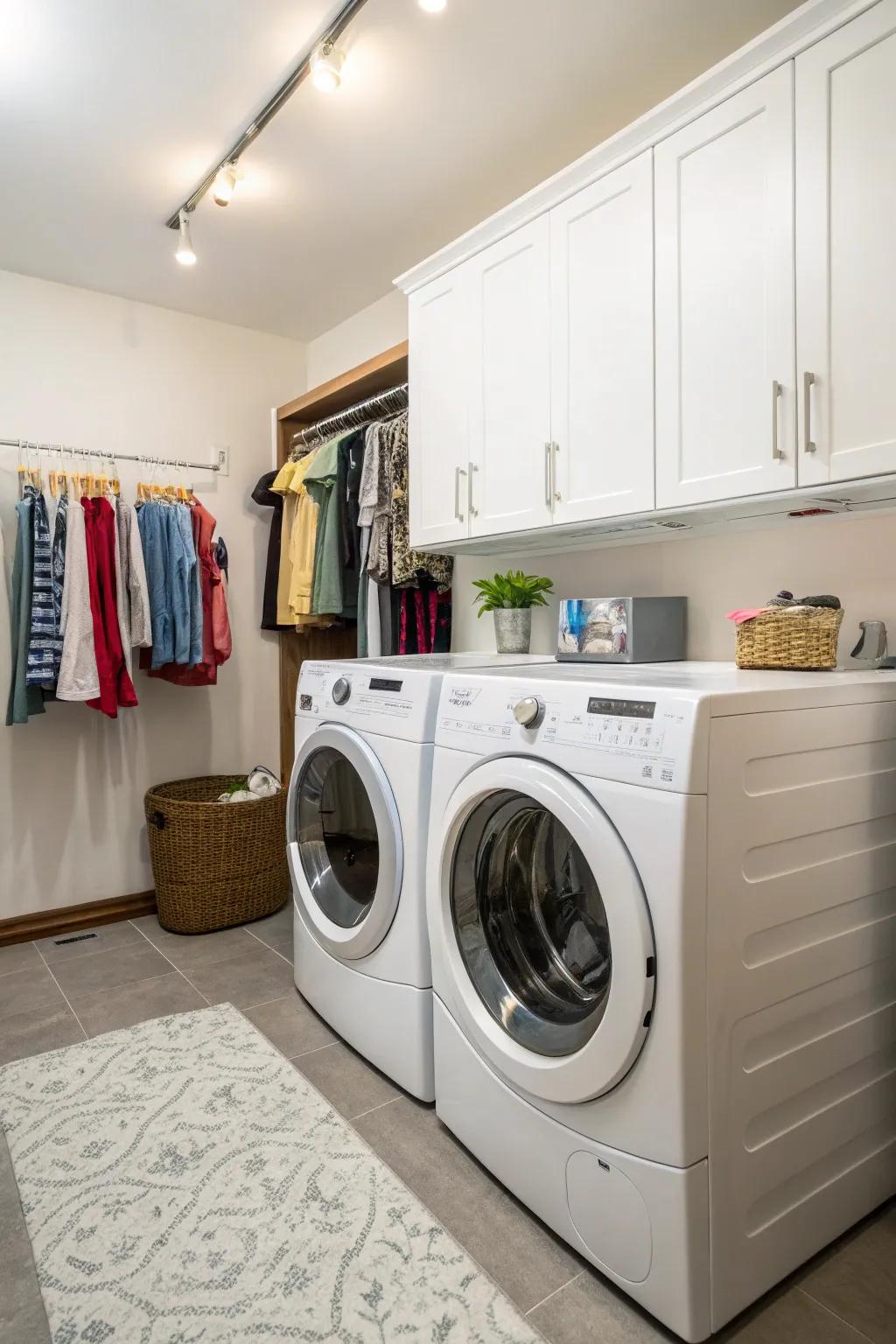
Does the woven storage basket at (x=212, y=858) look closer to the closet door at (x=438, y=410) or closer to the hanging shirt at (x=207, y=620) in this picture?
the hanging shirt at (x=207, y=620)

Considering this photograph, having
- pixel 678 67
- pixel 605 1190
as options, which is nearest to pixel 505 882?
pixel 605 1190

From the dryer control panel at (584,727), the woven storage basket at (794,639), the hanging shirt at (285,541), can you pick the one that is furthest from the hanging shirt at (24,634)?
the woven storage basket at (794,639)

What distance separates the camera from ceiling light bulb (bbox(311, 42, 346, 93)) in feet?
5.73

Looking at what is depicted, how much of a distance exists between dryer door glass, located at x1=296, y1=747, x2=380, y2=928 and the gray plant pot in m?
0.72

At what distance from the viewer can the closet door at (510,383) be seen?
2.10 metres

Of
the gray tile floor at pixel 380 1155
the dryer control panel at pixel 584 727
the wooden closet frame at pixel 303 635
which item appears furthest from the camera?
the wooden closet frame at pixel 303 635

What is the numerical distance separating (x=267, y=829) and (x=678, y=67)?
2729mm

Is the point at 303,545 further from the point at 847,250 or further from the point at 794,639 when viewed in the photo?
the point at 847,250

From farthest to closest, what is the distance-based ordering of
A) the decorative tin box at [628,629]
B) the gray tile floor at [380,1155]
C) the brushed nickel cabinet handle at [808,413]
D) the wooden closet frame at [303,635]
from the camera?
the wooden closet frame at [303,635] < the decorative tin box at [628,629] < the brushed nickel cabinet handle at [808,413] < the gray tile floor at [380,1155]

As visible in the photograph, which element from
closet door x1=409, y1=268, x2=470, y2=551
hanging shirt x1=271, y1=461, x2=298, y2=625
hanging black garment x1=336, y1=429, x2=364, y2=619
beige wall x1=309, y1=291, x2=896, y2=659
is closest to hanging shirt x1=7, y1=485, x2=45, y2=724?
hanging shirt x1=271, y1=461, x2=298, y2=625

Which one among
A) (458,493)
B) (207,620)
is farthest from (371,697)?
(207,620)

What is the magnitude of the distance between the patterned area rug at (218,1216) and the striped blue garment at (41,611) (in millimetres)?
1257

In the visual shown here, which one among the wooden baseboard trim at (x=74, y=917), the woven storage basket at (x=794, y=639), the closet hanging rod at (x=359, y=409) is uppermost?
the closet hanging rod at (x=359, y=409)

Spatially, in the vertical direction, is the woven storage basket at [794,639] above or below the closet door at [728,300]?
below
